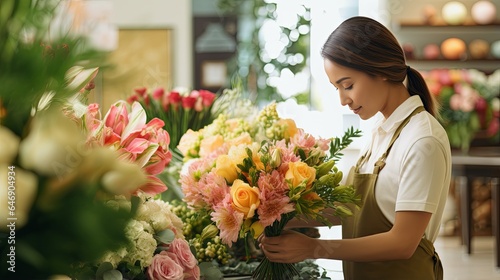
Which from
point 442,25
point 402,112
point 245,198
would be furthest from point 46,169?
point 442,25

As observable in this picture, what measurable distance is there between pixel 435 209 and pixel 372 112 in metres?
0.22

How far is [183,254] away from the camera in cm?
112

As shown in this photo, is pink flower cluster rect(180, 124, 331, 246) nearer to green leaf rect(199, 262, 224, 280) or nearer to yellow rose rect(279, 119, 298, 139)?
green leaf rect(199, 262, 224, 280)

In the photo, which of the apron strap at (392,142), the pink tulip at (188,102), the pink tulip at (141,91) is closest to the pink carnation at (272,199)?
the apron strap at (392,142)

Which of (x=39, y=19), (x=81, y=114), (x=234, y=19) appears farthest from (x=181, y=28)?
(x=39, y=19)

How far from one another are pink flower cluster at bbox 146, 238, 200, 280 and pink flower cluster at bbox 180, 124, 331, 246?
0.06 meters

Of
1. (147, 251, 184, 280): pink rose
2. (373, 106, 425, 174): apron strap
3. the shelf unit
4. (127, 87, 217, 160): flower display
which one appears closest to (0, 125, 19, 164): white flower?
(147, 251, 184, 280): pink rose

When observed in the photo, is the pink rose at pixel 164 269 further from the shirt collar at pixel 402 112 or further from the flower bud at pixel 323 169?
the shirt collar at pixel 402 112

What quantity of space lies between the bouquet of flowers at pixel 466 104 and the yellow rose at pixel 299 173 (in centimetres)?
513

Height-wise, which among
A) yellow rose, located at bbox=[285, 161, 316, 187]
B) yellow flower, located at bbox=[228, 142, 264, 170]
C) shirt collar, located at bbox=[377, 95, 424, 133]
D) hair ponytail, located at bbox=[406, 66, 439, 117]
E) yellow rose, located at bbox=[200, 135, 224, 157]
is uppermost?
hair ponytail, located at bbox=[406, 66, 439, 117]

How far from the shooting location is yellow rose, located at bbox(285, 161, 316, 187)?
1.11 m

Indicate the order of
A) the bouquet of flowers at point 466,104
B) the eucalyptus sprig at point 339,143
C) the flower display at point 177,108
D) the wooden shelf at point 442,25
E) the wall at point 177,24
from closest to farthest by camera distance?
1. the eucalyptus sprig at point 339,143
2. the flower display at point 177,108
3. the bouquet of flowers at point 466,104
4. the wooden shelf at point 442,25
5. the wall at point 177,24

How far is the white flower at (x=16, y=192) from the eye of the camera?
0.94ft

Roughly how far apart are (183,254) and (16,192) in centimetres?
84
